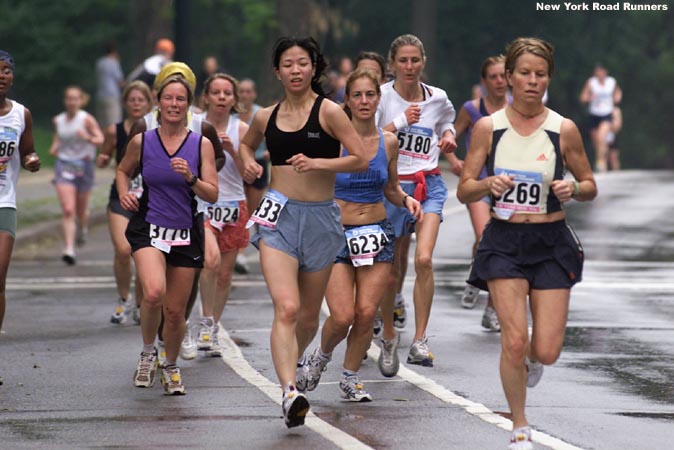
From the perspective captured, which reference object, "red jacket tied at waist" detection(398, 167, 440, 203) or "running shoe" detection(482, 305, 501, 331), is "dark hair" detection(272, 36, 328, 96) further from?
"running shoe" detection(482, 305, 501, 331)

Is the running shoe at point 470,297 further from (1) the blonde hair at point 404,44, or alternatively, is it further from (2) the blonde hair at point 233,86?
(1) the blonde hair at point 404,44

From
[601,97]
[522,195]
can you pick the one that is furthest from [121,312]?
[601,97]

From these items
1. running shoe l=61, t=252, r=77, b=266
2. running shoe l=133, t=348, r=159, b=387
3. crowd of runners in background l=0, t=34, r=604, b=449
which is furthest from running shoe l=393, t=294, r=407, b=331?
running shoe l=61, t=252, r=77, b=266

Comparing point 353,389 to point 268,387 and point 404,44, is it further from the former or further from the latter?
point 404,44

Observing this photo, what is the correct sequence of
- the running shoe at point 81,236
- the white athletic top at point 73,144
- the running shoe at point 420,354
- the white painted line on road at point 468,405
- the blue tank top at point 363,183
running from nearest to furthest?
the white painted line on road at point 468,405, the blue tank top at point 363,183, the running shoe at point 420,354, the white athletic top at point 73,144, the running shoe at point 81,236

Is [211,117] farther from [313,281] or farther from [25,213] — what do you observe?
[25,213]

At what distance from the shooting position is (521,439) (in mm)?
7805

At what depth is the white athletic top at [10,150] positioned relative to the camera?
10680mm

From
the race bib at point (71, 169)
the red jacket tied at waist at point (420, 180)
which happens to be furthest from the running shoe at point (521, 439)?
the race bib at point (71, 169)

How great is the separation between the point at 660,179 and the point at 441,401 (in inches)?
904

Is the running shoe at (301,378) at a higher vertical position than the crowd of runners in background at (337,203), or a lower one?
lower

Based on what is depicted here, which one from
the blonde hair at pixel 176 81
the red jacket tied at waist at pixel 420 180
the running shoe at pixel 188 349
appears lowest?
the running shoe at pixel 188 349

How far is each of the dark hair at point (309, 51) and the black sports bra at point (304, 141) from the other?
10.0 inches

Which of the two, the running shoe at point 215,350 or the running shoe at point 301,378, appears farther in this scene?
the running shoe at point 215,350
